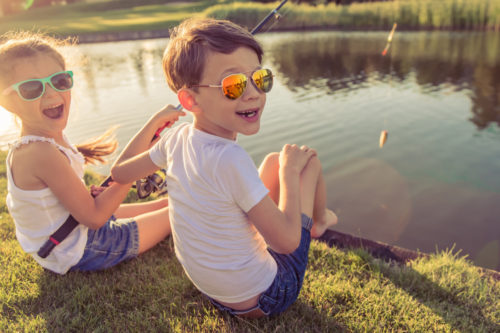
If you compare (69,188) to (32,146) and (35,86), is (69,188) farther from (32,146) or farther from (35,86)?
(35,86)

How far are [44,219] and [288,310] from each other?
1.54 metres

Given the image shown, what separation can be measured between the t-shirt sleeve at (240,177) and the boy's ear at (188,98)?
0.28 meters

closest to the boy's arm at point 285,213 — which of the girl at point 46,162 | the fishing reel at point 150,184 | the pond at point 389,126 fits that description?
the girl at point 46,162

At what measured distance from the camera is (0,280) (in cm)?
247

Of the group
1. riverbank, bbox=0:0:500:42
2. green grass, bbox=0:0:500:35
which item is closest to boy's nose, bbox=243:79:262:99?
riverbank, bbox=0:0:500:42

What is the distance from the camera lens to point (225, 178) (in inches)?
58.7

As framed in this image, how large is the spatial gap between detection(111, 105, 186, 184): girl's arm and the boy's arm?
0.64m

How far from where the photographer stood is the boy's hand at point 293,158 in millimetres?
1891

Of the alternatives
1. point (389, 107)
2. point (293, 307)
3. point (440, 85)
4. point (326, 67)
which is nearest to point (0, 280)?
point (293, 307)

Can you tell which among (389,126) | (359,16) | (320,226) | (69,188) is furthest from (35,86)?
(359,16)

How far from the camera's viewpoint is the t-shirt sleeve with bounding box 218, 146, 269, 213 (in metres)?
1.47

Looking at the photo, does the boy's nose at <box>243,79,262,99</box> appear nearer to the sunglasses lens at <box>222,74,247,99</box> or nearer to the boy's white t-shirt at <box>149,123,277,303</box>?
the sunglasses lens at <box>222,74,247,99</box>

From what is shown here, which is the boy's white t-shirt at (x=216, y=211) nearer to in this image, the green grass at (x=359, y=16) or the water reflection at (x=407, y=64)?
the water reflection at (x=407, y=64)

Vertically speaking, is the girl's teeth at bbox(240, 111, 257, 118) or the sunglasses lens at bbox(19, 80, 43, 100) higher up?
the sunglasses lens at bbox(19, 80, 43, 100)
